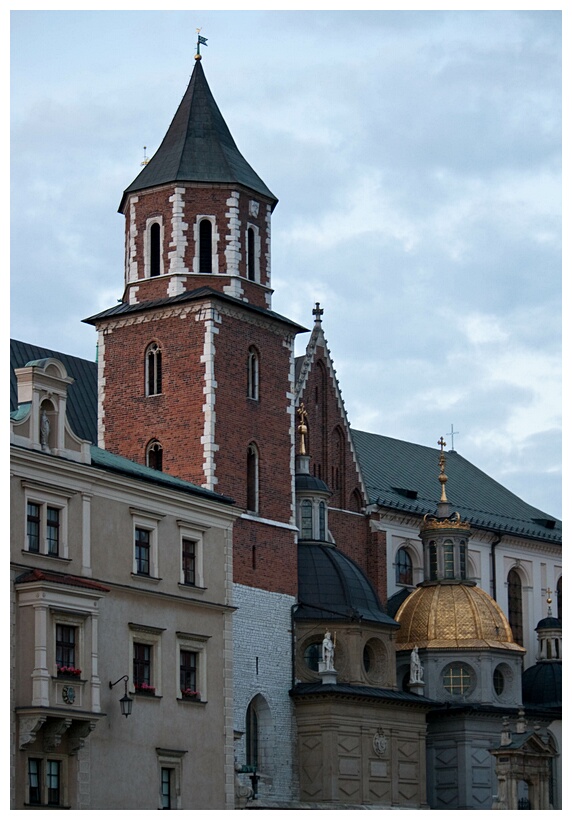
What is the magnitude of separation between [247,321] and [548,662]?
24.7 m

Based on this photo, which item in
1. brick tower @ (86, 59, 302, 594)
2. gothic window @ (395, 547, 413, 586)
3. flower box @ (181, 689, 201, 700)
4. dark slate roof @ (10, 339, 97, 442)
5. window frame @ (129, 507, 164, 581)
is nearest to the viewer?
window frame @ (129, 507, 164, 581)

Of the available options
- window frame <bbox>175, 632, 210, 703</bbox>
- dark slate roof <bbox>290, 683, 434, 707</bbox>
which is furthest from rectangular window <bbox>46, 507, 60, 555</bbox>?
dark slate roof <bbox>290, 683, 434, 707</bbox>

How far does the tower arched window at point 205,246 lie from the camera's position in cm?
6462

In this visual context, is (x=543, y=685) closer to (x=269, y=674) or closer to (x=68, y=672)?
(x=269, y=674)

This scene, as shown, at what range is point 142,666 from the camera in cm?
4950

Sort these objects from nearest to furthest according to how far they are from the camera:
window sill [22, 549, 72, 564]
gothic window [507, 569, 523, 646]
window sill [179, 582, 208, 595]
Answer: window sill [22, 549, 72, 564]
window sill [179, 582, 208, 595]
gothic window [507, 569, 523, 646]

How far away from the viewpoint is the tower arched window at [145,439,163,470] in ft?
208

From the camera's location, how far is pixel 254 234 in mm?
65750

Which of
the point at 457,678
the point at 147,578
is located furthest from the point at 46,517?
the point at 457,678

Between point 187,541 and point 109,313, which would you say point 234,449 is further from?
point 187,541

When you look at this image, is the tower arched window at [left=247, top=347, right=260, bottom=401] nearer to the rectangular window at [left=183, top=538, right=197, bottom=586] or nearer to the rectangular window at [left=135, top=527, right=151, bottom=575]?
the rectangular window at [left=183, top=538, right=197, bottom=586]

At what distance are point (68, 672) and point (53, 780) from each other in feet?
8.06

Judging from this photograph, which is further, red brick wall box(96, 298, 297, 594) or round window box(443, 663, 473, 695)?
round window box(443, 663, 473, 695)

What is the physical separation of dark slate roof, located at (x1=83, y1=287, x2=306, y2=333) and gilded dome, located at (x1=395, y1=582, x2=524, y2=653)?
13523 mm
